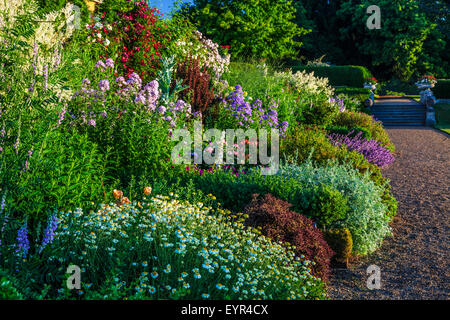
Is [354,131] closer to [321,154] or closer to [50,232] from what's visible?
[321,154]

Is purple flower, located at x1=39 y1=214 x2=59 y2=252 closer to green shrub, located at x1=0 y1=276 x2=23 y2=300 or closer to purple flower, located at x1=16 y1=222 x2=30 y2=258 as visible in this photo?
purple flower, located at x1=16 y1=222 x2=30 y2=258

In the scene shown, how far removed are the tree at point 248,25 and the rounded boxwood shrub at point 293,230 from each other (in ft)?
64.6

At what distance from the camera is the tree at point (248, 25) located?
914 inches

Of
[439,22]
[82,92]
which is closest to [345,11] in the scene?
[439,22]

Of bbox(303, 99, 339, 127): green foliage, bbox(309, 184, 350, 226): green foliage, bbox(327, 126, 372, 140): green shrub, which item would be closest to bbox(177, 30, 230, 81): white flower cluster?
bbox(303, 99, 339, 127): green foliage

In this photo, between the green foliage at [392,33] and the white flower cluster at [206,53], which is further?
the green foliage at [392,33]

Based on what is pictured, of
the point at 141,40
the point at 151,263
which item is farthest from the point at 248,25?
the point at 151,263

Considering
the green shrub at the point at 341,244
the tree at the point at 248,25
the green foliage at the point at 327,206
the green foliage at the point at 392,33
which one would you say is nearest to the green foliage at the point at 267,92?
the green foliage at the point at 327,206

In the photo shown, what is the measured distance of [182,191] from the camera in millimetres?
4727

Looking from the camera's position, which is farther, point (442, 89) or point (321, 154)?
A: point (442, 89)

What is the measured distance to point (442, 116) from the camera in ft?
73.4

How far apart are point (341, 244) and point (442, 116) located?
21.4m

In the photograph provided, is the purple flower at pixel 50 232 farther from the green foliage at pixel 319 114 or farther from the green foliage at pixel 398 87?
the green foliage at pixel 398 87
